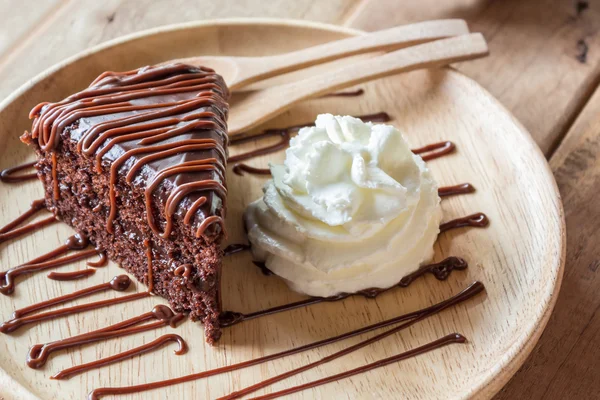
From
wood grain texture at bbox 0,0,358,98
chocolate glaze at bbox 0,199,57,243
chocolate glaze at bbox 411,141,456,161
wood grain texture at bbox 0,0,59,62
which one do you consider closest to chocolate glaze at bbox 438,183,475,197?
chocolate glaze at bbox 411,141,456,161

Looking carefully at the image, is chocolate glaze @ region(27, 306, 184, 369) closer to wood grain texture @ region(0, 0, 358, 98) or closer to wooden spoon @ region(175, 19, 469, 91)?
wooden spoon @ region(175, 19, 469, 91)

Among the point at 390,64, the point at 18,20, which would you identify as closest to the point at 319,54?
the point at 390,64

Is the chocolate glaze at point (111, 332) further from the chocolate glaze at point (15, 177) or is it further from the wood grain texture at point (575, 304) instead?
the wood grain texture at point (575, 304)

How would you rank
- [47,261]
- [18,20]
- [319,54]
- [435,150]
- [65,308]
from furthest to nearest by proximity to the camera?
[18,20], [319,54], [435,150], [47,261], [65,308]

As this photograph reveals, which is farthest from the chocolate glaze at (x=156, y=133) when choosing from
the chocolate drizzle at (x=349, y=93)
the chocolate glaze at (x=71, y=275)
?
the chocolate drizzle at (x=349, y=93)

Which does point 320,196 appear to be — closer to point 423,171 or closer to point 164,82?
point 423,171

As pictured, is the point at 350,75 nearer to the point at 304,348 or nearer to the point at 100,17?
the point at 304,348

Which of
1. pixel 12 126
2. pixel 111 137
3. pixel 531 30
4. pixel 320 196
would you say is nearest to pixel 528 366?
pixel 320 196
